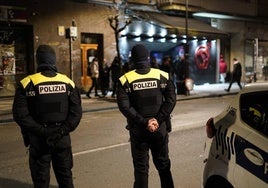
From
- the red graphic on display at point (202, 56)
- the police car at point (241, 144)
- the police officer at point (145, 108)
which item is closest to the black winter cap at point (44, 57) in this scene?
the police officer at point (145, 108)

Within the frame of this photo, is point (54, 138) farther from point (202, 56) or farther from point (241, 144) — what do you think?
point (202, 56)

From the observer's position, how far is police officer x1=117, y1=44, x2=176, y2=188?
4.82 meters

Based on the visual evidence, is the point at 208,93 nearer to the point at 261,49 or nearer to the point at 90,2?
the point at 90,2

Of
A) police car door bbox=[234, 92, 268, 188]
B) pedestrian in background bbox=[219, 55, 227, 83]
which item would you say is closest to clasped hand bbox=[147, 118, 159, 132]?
police car door bbox=[234, 92, 268, 188]

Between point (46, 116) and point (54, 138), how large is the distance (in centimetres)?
23

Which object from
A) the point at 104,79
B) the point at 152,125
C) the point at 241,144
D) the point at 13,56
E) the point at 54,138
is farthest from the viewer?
the point at 104,79

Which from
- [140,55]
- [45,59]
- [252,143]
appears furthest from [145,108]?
[252,143]

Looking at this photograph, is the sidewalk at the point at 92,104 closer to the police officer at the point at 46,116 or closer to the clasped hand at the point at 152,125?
the police officer at the point at 46,116

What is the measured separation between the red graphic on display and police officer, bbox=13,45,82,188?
894 inches

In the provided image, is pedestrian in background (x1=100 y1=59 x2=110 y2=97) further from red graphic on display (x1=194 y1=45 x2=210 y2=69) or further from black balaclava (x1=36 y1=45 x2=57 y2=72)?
black balaclava (x1=36 y1=45 x2=57 y2=72)

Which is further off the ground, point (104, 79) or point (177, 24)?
point (177, 24)

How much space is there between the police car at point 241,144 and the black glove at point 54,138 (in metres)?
1.44

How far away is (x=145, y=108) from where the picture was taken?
4844 mm

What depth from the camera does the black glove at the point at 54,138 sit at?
4.41 metres
